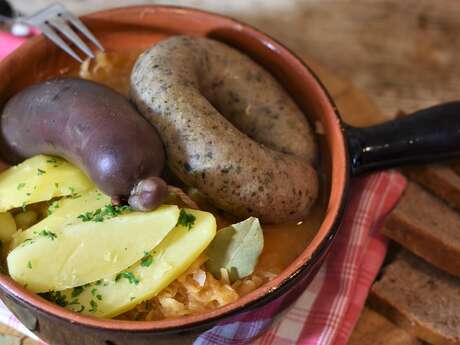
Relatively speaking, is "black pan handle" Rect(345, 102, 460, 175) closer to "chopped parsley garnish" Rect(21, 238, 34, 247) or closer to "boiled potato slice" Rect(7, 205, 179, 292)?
"boiled potato slice" Rect(7, 205, 179, 292)

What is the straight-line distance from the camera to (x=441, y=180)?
1.55 meters

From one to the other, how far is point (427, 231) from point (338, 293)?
25 cm

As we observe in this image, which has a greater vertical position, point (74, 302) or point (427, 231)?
point (74, 302)

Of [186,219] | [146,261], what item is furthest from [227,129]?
[146,261]

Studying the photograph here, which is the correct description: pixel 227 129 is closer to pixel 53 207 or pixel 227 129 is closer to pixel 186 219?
pixel 186 219

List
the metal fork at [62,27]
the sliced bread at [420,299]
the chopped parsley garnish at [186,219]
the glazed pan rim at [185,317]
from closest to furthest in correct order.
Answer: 1. the glazed pan rim at [185,317]
2. the chopped parsley garnish at [186,219]
3. the sliced bread at [420,299]
4. the metal fork at [62,27]

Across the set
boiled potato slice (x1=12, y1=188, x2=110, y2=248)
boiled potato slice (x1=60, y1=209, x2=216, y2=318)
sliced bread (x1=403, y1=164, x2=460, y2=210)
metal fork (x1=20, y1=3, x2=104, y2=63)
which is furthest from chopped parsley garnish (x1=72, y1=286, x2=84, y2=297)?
sliced bread (x1=403, y1=164, x2=460, y2=210)

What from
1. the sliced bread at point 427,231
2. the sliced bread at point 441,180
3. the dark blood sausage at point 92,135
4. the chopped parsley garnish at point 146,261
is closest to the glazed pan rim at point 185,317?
the chopped parsley garnish at point 146,261

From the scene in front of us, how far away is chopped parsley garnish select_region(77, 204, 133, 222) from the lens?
1136 millimetres

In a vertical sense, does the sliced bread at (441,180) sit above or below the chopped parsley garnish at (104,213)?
below

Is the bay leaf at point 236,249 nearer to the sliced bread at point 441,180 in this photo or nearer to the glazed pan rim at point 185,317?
the glazed pan rim at point 185,317

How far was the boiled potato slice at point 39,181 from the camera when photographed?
1187mm

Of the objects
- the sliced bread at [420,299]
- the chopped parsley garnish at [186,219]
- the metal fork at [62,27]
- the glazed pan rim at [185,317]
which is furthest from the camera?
the metal fork at [62,27]

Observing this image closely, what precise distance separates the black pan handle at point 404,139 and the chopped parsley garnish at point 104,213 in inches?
21.2
